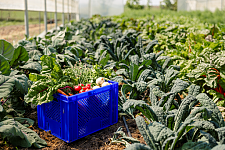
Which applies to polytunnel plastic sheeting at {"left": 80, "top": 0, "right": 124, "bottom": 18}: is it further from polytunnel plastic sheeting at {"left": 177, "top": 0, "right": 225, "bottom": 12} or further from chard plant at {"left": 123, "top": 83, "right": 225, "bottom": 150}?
chard plant at {"left": 123, "top": 83, "right": 225, "bottom": 150}

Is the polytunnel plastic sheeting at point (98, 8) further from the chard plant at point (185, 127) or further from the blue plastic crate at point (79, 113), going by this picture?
the chard plant at point (185, 127)

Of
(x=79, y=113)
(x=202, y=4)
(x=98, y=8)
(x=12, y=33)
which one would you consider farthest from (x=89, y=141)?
(x=202, y=4)

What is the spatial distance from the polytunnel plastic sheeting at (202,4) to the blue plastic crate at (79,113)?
16.7 metres

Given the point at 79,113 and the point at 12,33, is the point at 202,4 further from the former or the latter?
Result: the point at 79,113

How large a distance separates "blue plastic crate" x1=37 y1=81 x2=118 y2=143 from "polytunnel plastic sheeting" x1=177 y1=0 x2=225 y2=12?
16.7 meters

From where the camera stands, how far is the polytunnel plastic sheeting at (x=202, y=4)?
57.8 ft

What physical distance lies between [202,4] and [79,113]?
78.2ft

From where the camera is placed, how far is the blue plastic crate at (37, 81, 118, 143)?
203 cm

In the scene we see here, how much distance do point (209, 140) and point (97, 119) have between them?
1162 millimetres

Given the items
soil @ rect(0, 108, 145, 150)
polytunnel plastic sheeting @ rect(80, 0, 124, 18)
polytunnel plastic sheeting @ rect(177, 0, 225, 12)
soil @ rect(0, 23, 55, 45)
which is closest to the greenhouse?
soil @ rect(0, 108, 145, 150)

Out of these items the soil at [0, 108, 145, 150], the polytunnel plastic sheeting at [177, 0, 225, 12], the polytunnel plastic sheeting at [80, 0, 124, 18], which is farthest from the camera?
the polytunnel plastic sheeting at [80, 0, 124, 18]

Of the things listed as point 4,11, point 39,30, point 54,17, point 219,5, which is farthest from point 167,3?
point 4,11

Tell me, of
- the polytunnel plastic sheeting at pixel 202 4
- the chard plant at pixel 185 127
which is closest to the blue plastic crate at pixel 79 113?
the chard plant at pixel 185 127

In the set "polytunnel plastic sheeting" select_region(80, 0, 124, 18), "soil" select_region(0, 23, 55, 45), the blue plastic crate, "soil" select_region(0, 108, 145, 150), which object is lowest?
"soil" select_region(0, 108, 145, 150)
